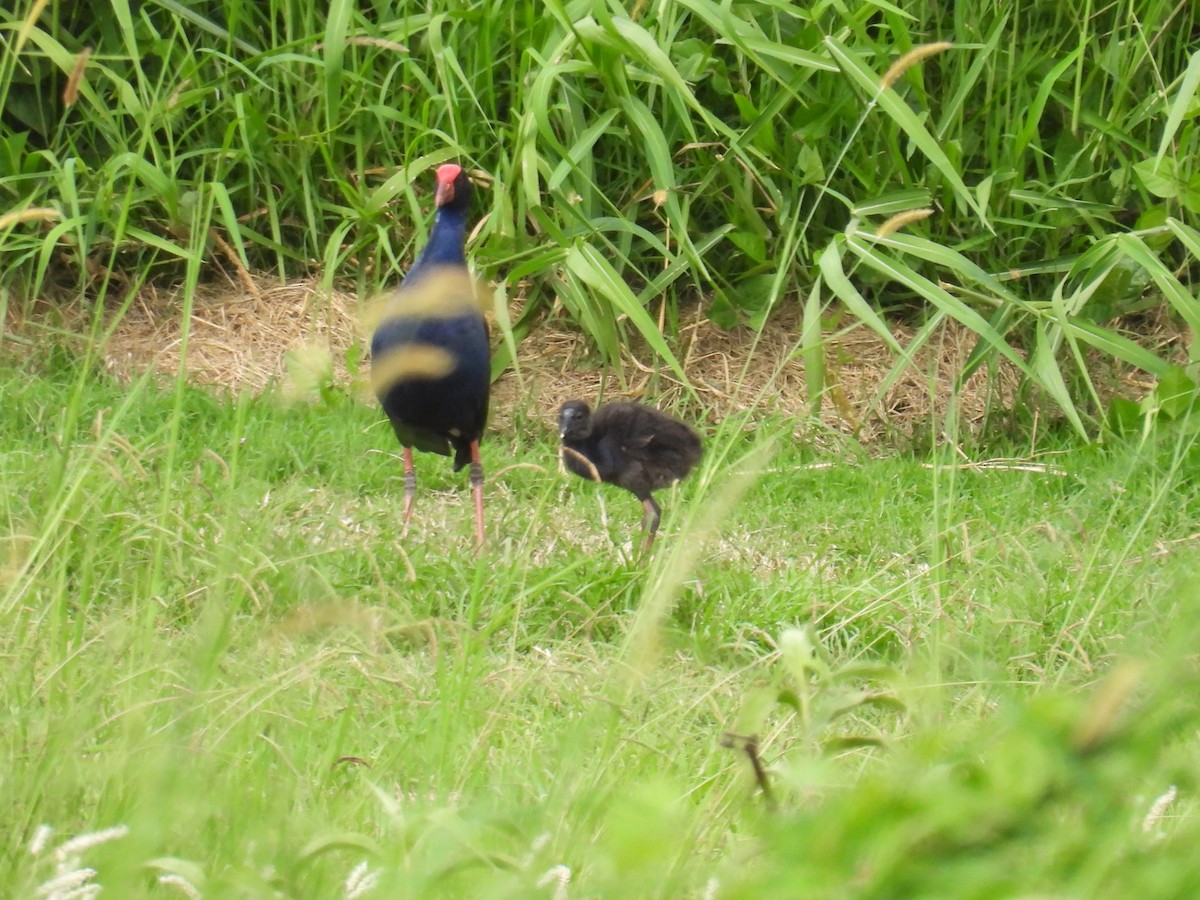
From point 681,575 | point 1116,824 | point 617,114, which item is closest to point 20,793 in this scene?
point 681,575

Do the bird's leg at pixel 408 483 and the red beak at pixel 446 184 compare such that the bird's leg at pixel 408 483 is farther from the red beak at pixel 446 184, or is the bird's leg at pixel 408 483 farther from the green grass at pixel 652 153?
the red beak at pixel 446 184

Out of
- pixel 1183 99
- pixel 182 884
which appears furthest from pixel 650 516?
pixel 182 884

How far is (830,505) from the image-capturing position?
4.10 meters

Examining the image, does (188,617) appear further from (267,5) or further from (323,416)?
(267,5)

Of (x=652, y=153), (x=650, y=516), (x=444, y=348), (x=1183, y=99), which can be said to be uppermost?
(x=1183, y=99)

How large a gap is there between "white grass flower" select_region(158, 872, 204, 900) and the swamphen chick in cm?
238

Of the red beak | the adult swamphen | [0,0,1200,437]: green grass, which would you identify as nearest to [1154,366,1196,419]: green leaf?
[0,0,1200,437]: green grass

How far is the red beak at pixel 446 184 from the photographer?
160 inches

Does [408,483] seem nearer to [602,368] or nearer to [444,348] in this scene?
[444,348]

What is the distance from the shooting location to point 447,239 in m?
4.06

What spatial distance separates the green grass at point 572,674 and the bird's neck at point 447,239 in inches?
23.9

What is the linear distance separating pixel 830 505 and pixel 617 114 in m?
1.39

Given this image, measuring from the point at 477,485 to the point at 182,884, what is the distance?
2588 millimetres

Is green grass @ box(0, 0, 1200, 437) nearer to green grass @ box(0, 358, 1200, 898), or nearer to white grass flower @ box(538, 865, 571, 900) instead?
green grass @ box(0, 358, 1200, 898)
